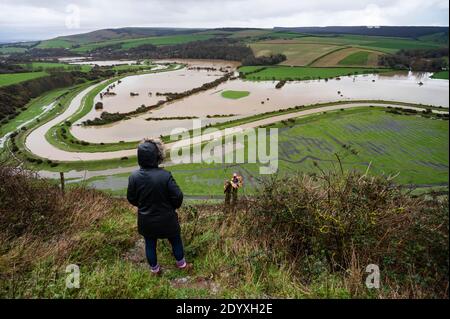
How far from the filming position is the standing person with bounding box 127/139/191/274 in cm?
389

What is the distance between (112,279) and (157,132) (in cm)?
3345

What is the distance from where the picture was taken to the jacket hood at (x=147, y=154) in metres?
3.82

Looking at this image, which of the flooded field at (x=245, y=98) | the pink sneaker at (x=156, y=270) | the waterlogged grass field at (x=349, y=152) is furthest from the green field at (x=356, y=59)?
the pink sneaker at (x=156, y=270)

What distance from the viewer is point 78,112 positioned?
46.6 meters

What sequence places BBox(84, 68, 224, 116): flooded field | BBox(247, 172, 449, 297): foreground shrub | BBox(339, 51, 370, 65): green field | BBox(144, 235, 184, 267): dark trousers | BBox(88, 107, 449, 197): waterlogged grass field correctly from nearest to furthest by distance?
BBox(247, 172, 449, 297): foreground shrub, BBox(144, 235, 184, 267): dark trousers, BBox(88, 107, 449, 197): waterlogged grass field, BBox(84, 68, 224, 116): flooded field, BBox(339, 51, 370, 65): green field

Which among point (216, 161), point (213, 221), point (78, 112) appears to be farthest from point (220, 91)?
point (213, 221)

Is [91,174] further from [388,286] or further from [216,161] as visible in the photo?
[388,286]

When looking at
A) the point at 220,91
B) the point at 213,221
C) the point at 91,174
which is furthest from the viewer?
the point at 220,91

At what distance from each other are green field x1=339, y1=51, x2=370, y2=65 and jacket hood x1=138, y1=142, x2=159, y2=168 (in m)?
87.4

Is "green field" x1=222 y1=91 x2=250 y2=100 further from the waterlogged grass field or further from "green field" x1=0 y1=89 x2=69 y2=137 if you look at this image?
"green field" x1=0 y1=89 x2=69 y2=137

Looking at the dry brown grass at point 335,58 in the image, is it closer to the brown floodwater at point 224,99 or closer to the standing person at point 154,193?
the brown floodwater at point 224,99

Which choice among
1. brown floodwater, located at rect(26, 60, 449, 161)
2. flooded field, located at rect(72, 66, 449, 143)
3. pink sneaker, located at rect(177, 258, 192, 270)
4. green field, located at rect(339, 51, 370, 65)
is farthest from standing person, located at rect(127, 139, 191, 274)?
green field, located at rect(339, 51, 370, 65)

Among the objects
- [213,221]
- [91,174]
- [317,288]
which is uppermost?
[317,288]
